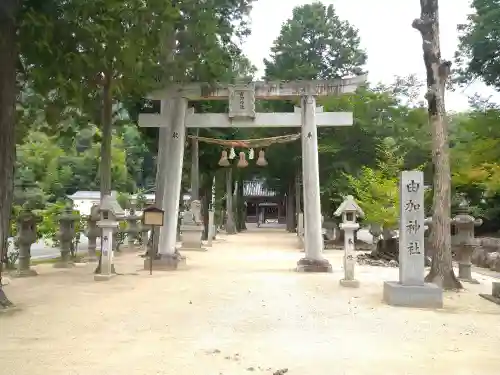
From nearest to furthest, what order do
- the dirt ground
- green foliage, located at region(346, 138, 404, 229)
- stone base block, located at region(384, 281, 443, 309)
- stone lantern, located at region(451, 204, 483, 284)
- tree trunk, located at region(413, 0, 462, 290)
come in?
the dirt ground < stone base block, located at region(384, 281, 443, 309) < tree trunk, located at region(413, 0, 462, 290) < stone lantern, located at region(451, 204, 483, 284) < green foliage, located at region(346, 138, 404, 229)

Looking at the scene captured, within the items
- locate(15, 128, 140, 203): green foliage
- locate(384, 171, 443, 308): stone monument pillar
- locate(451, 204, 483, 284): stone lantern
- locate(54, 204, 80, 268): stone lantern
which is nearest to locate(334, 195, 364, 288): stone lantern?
locate(384, 171, 443, 308): stone monument pillar

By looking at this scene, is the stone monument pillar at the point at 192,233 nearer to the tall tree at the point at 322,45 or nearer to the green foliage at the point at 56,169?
the green foliage at the point at 56,169

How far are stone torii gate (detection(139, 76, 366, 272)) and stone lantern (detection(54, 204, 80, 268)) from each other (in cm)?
284

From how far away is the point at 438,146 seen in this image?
10.0 metres

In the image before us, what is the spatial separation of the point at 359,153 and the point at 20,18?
1846cm

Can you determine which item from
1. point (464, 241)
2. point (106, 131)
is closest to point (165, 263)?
point (106, 131)

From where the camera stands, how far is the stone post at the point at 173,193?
13.3m

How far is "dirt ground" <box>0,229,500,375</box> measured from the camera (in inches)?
191

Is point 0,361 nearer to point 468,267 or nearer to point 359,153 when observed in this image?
point 468,267

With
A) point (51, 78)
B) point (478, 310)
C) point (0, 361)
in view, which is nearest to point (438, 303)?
point (478, 310)

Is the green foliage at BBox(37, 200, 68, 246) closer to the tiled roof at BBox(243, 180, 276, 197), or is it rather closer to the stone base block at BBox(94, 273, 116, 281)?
the stone base block at BBox(94, 273, 116, 281)

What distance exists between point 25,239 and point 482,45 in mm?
19607

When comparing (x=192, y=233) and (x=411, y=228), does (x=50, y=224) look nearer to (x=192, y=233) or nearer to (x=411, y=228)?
(x=192, y=233)

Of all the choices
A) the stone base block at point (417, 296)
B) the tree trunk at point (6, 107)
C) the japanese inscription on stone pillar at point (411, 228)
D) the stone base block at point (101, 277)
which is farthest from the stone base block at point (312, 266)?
the tree trunk at point (6, 107)
